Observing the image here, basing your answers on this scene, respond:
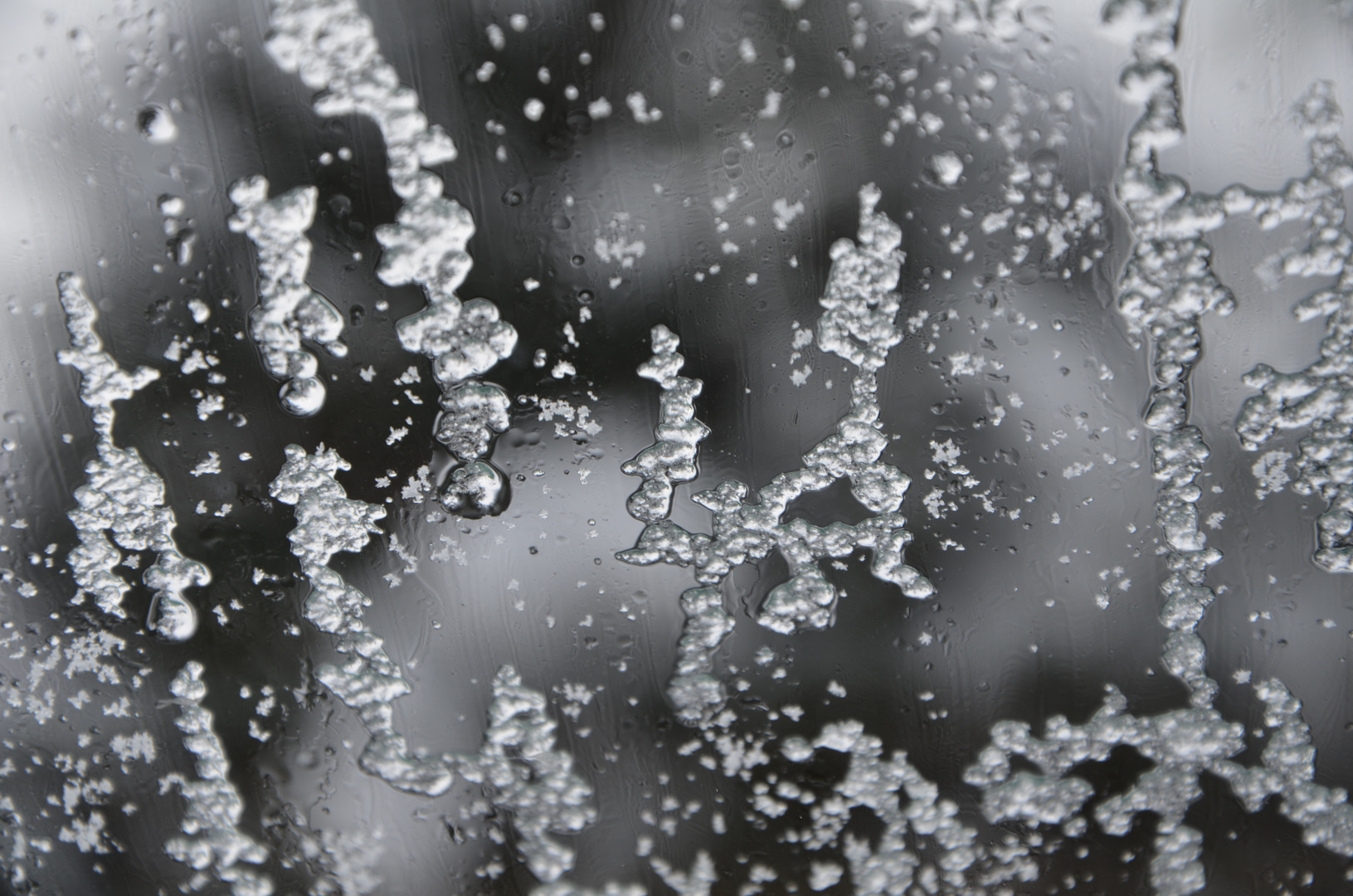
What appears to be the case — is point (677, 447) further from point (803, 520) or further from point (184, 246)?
point (184, 246)

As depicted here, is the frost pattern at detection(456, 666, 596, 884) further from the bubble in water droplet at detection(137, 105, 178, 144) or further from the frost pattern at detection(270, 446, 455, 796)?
the bubble in water droplet at detection(137, 105, 178, 144)

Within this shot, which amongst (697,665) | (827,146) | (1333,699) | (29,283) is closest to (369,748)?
(697,665)

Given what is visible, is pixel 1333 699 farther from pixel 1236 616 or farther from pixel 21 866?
pixel 21 866

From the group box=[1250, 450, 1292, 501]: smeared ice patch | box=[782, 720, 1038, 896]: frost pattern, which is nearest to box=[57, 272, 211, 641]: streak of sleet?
box=[782, 720, 1038, 896]: frost pattern

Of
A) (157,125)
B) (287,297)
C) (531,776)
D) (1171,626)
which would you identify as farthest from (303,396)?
(1171,626)

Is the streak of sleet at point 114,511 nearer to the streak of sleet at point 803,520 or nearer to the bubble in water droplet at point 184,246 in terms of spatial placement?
the bubble in water droplet at point 184,246

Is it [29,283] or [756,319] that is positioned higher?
[29,283]

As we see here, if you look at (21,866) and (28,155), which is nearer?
(28,155)
